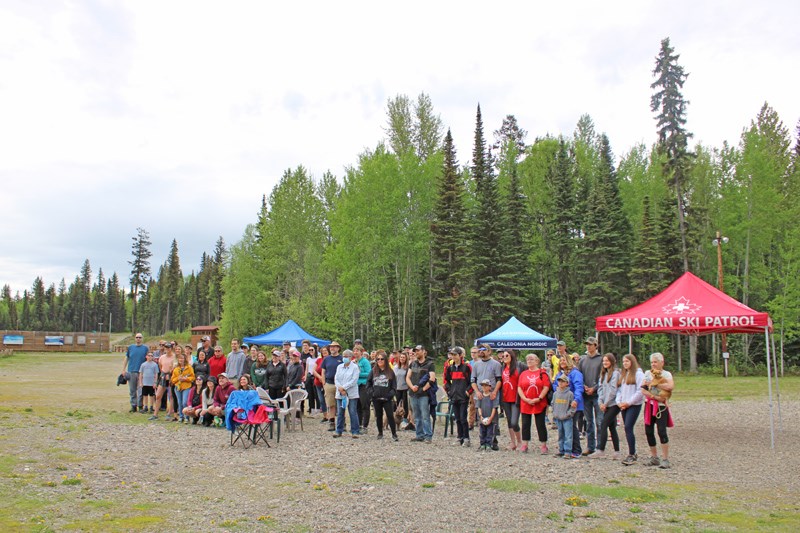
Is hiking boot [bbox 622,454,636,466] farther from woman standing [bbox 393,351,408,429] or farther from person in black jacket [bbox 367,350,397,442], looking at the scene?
woman standing [bbox 393,351,408,429]

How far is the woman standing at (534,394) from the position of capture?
940 centimetres

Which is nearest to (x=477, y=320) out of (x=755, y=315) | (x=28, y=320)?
(x=755, y=315)

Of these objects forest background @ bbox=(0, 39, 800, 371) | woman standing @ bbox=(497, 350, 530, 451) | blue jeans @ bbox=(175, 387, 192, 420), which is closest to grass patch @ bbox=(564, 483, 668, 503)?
woman standing @ bbox=(497, 350, 530, 451)

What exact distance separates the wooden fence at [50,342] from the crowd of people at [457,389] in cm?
6646

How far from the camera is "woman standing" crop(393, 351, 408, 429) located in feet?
39.5

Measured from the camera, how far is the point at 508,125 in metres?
48.7

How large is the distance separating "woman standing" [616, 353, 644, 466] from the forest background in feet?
83.1

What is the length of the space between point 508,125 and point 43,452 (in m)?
44.8

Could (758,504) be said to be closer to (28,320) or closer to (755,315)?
(755,315)

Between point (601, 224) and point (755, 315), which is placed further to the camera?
point (601, 224)


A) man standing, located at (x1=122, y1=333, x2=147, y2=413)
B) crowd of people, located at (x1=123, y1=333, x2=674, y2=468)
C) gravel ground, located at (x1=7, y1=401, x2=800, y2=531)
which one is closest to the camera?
gravel ground, located at (x1=7, y1=401, x2=800, y2=531)

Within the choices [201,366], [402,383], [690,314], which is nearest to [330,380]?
[402,383]

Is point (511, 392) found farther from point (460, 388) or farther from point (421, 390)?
point (421, 390)

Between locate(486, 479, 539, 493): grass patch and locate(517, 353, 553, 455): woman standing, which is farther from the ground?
locate(517, 353, 553, 455): woman standing
